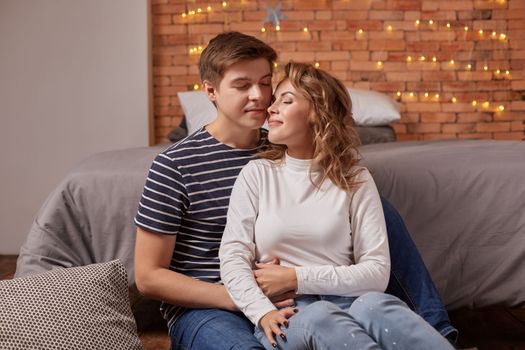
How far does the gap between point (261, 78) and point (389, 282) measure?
21.9 inches

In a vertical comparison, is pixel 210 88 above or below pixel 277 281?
above

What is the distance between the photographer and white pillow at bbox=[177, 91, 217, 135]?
3604mm

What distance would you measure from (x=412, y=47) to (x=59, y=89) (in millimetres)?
2171

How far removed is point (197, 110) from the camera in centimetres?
371

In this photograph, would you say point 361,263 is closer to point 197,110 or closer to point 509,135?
point 197,110

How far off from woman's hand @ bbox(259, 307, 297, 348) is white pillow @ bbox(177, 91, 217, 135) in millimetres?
Answer: 2214

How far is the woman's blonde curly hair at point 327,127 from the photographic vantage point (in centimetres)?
161

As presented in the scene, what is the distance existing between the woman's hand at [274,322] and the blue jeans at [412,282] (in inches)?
12.7

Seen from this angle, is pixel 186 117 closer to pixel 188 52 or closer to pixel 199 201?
pixel 188 52

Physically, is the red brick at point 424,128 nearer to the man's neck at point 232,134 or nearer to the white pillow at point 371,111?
the white pillow at point 371,111

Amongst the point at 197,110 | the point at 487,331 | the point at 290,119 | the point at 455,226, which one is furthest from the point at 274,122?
the point at 197,110

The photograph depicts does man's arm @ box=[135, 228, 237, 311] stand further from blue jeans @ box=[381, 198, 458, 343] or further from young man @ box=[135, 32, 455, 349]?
blue jeans @ box=[381, 198, 458, 343]

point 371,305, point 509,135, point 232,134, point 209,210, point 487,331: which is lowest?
point 487,331

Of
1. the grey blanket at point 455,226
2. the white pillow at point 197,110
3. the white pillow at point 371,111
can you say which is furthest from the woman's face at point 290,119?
the white pillow at point 371,111
